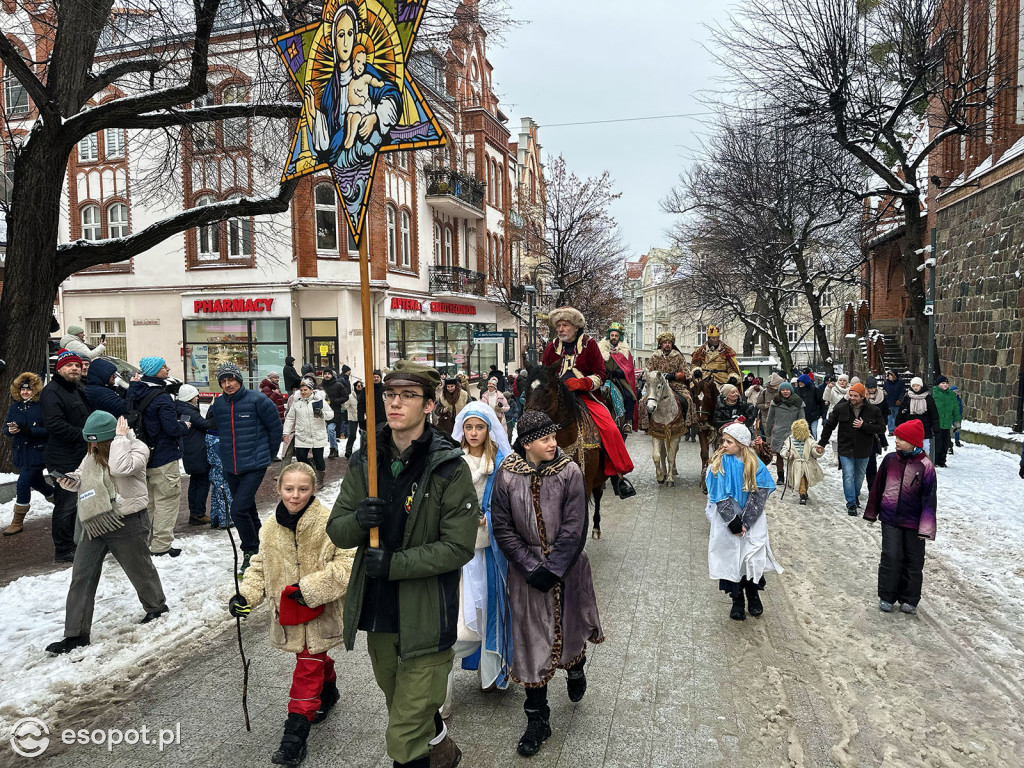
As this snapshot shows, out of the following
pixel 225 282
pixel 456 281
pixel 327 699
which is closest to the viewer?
pixel 327 699

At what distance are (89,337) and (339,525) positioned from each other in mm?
26002

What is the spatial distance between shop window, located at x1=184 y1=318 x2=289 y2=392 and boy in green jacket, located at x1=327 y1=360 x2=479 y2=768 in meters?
21.5

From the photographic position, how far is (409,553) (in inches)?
119

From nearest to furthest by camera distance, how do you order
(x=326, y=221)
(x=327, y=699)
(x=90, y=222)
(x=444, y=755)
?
(x=444, y=755) < (x=327, y=699) < (x=326, y=221) < (x=90, y=222)

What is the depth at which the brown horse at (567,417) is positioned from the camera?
6.84 metres

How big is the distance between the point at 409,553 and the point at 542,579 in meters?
0.95

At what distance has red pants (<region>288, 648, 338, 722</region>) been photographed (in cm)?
377

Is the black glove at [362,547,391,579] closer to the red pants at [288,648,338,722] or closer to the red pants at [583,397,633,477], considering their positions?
the red pants at [288,648,338,722]

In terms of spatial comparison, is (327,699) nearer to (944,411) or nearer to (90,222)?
(944,411)

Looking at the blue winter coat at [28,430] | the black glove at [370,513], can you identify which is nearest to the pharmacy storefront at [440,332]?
the blue winter coat at [28,430]

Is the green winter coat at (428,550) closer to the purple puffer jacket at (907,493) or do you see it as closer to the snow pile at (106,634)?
the snow pile at (106,634)

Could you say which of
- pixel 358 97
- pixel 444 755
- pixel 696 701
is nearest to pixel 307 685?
pixel 444 755

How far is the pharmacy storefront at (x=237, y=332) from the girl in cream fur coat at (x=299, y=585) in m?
20.5

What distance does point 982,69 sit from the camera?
15453 millimetres
